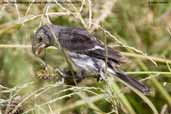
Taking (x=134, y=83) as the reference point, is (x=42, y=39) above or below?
above

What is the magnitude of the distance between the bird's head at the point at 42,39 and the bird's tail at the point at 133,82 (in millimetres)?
452

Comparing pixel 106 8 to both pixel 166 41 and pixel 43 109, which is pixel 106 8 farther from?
pixel 43 109

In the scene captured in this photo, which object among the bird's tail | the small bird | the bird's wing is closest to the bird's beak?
the small bird

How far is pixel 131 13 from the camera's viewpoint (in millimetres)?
5480

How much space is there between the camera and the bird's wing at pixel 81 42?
4422 mm

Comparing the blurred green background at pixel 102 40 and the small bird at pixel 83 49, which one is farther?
the small bird at pixel 83 49

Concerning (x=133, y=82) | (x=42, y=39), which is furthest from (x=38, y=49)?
(x=133, y=82)

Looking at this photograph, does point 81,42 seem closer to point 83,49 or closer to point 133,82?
point 83,49

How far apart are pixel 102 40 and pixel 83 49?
0.49 ft

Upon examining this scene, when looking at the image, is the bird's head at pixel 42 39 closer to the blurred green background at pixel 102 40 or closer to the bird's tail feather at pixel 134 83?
the blurred green background at pixel 102 40

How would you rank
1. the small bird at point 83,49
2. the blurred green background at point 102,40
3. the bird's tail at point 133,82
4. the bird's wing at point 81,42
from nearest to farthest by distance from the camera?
the blurred green background at point 102,40, the bird's tail at point 133,82, the small bird at point 83,49, the bird's wing at point 81,42

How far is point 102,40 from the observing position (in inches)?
176

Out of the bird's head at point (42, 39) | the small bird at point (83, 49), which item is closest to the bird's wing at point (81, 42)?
the small bird at point (83, 49)

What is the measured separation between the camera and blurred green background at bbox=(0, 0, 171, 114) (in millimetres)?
3697
